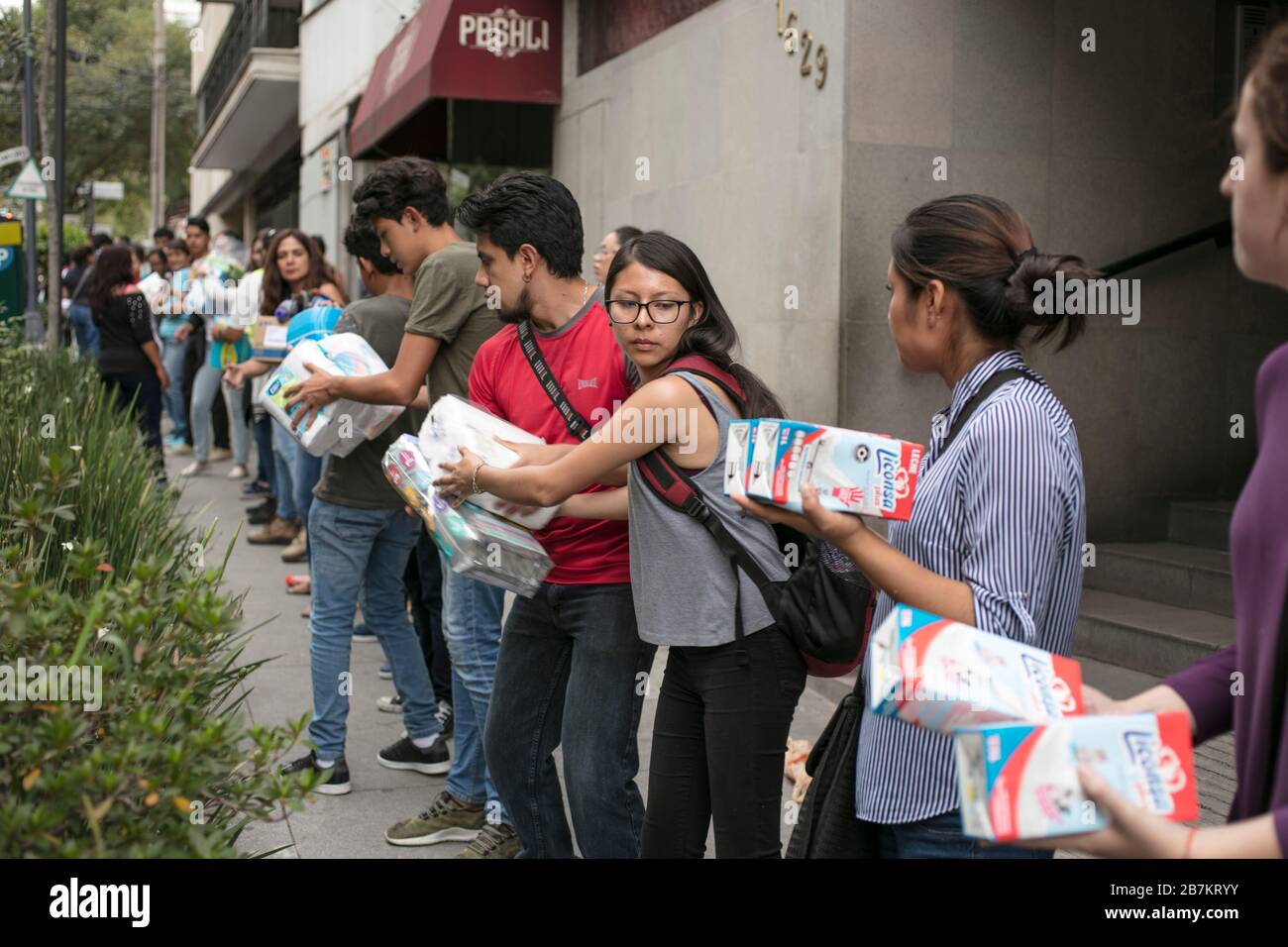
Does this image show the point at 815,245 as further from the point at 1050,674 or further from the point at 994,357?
the point at 1050,674

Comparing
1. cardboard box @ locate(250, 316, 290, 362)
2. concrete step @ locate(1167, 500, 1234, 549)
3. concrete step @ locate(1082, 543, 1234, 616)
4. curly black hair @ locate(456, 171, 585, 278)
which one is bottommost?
concrete step @ locate(1082, 543, 1234, 616)

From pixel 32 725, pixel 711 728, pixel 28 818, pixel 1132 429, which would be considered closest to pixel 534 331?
pixel 711 728

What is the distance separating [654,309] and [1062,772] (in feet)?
6.02

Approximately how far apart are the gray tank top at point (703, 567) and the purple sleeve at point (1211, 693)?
1.23 meters

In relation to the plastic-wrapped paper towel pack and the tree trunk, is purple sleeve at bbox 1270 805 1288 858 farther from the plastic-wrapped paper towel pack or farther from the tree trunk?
the tree trunk

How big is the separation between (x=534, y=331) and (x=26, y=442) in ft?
6.45

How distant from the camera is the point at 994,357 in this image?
7.96 ft

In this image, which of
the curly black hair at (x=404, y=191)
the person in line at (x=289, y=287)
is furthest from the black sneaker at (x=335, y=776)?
the person in line at (x=289, y=287)

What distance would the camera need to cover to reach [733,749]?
3.03 m

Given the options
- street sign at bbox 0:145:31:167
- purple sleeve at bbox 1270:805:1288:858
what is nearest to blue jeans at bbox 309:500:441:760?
purple sleeve at bbox 1270:805:1288:858

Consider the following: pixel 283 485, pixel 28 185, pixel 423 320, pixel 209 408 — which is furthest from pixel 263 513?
pixel 28 185

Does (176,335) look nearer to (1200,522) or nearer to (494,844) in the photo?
(1200,522)

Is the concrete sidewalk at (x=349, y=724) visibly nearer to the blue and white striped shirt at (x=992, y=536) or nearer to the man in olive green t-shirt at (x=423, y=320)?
the man in olive green t-shirt at (x=423, y=320)

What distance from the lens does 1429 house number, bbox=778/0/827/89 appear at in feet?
22.9
